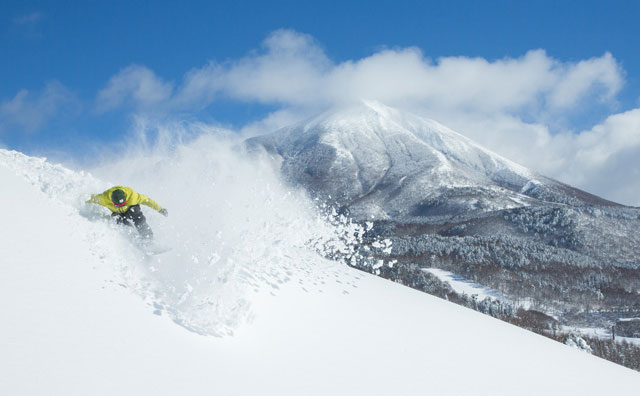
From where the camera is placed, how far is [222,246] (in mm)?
9398

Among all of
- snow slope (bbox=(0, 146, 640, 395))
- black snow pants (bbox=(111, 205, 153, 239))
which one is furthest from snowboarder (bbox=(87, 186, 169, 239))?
snow slope (bbox=(0, 146, 640, 395))

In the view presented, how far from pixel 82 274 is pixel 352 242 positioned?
8.95 meters

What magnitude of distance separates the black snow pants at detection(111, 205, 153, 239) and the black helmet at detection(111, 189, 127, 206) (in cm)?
28

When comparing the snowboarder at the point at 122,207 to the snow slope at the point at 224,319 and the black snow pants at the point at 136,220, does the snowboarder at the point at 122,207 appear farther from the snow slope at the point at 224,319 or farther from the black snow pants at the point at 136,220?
the snow slope at the point at 224,319

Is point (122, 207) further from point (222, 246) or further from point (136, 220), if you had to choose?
point (222, 246)

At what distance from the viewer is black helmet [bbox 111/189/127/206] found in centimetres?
1052

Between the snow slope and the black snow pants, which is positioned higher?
the black snow pants

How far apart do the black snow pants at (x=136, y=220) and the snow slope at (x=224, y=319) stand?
42cm

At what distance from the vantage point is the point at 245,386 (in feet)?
20.7

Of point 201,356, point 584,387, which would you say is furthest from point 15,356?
point 584,387

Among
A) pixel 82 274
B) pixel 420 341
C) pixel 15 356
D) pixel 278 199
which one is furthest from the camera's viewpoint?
pixel 278 199

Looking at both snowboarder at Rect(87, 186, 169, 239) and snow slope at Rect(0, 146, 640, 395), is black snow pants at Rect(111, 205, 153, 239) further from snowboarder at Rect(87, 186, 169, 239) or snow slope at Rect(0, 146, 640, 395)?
snow slope at Rect(0, 146, 640, 395)

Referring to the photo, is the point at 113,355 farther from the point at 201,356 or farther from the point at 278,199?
the point at 278,199

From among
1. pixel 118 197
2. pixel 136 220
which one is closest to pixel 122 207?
pixel 118 197
